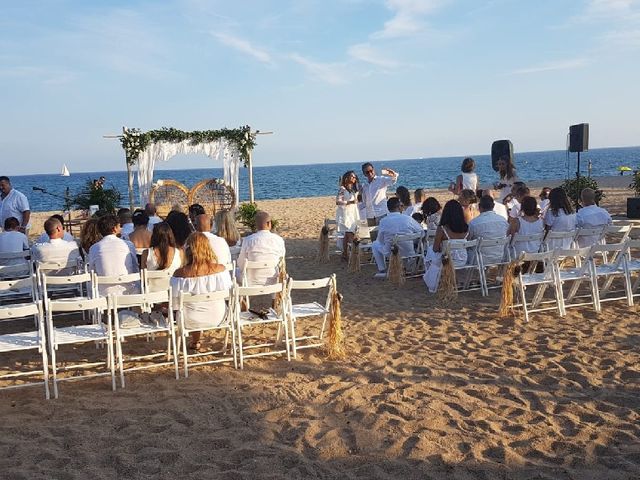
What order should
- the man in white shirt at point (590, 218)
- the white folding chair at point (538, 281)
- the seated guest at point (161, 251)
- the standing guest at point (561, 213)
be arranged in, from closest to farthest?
1. the seated guest at point (161, 251)
2. the white folding chair at point (538, 281)
3. the man in white shirt at point (590, 218)
4. the standing guest at point (561, 213)

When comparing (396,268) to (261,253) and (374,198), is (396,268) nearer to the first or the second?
(261,253)

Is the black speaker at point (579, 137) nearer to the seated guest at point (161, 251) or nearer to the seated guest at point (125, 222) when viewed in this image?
the seated guest at point (125, 222)

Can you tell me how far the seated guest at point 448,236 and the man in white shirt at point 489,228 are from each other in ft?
0.49

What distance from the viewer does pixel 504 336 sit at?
5883 millimetres

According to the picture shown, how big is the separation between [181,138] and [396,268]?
929 cm

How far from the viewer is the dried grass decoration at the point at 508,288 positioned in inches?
251

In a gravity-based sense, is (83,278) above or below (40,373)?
above

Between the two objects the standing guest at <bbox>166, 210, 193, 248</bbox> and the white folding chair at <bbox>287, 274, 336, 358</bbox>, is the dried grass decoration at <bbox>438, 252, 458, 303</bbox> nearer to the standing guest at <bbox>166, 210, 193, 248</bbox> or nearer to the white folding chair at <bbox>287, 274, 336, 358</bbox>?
the white folding chair at <bbox>287, 274, 336, 358</bbox>

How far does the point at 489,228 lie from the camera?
25.3 feet

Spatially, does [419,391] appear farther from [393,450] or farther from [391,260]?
[391,260]

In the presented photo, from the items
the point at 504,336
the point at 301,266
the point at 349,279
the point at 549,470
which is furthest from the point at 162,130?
the point at 549,470

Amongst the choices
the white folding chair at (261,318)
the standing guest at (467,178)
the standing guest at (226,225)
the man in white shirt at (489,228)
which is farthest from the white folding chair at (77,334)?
the standing guest at (467,178)

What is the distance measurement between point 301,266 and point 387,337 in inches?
175

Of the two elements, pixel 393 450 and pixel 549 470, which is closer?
pixel 549 470
